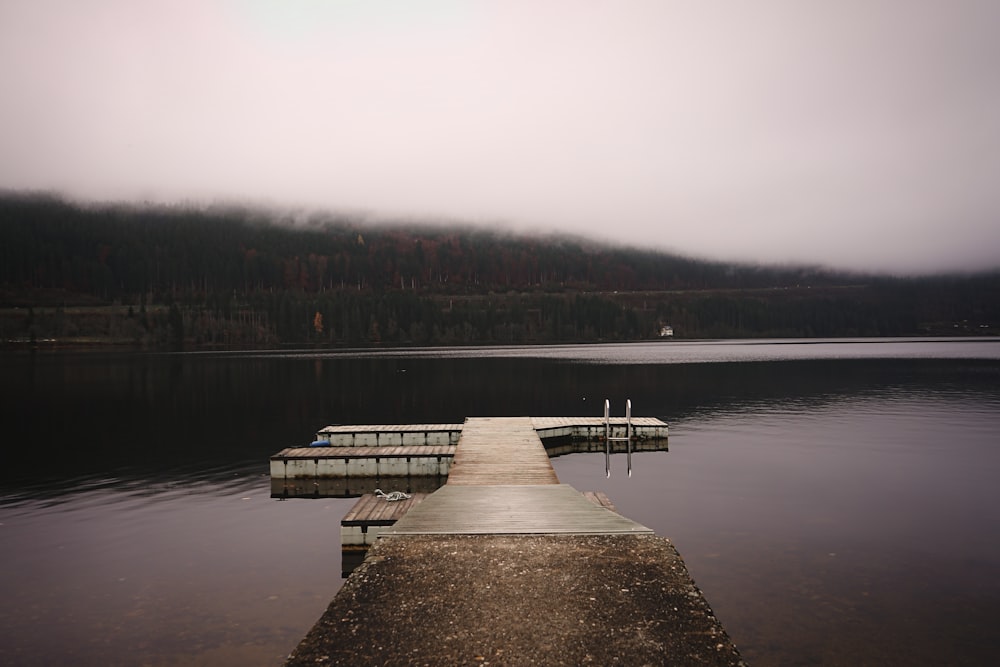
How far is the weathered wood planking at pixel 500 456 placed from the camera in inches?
749

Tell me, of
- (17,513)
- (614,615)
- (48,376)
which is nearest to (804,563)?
(614,615)

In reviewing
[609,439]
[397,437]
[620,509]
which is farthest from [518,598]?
[609,439]

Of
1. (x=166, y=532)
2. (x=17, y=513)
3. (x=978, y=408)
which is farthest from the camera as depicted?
(x=978, y=408)

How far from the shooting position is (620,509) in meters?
22.8

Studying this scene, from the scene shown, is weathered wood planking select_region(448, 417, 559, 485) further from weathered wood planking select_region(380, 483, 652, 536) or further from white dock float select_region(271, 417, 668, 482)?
weathered wood planking select_region(380, 483, 652, 536)

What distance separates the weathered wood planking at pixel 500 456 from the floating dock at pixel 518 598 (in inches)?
165

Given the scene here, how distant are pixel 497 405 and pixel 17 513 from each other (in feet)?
118

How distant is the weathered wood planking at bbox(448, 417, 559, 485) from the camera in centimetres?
1903

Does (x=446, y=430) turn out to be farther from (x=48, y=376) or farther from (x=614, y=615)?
(x=48, y=376)

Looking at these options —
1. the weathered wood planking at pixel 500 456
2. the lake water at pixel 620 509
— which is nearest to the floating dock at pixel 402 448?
the weathered wood planking at pixel 500 456

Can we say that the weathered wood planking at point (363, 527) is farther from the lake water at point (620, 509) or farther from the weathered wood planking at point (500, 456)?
the weathered wood planking at point (500, 456)

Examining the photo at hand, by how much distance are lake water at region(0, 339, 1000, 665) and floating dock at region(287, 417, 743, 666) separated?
11.2 feet

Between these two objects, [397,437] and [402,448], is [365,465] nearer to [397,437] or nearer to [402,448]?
[402,448]

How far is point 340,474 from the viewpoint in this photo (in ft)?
84.2
